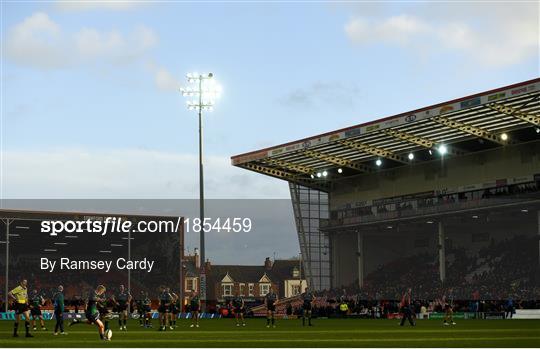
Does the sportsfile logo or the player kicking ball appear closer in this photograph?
the player kicking ball

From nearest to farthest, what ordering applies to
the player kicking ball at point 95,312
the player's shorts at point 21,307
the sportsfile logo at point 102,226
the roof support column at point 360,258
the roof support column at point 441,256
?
1. the player kicking ball at point 95,312
2. the player's shorts at point 21,307
3. the roof support column at point 441,256
4. the roof support column at point 360,258
5. the sportsfile logo at point 102,226

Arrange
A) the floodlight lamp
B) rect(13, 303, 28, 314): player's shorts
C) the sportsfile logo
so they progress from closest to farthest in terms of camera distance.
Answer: rect(13, 303, 28, 314): player's shorts → the floodlight lamp → the sportsfile logo

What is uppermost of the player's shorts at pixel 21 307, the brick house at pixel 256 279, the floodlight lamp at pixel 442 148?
the floodlight lamp at pixel 442 148

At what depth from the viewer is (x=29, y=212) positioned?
81.2 meters

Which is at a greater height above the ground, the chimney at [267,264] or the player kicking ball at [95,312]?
the chimney at [267,264]

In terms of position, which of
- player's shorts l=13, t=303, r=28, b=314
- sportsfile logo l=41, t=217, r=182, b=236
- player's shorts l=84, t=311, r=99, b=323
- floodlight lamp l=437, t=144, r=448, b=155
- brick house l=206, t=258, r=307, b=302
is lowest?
player's shorts l=84, t=311, r=99, b=323

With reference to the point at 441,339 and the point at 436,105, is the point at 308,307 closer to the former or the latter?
the point at 441,339

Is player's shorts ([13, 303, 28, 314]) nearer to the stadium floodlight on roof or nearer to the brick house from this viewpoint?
the stadium floodlight on roof

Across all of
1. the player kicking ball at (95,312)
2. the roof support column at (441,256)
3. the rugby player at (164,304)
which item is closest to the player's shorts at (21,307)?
the player kicking ball at (95,312)

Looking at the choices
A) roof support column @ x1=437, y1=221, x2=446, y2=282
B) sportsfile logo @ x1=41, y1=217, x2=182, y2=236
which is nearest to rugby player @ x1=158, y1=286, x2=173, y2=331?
roof support column @ x1=437, y1=221, x2=446, y2=282

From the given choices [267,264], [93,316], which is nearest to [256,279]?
[267,264]

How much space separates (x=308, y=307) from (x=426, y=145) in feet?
81.9

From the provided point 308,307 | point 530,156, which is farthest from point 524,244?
point 308,307

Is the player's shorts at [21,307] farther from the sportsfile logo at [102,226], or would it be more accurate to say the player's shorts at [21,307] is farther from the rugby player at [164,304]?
the sportsfile logo at [102,226]
